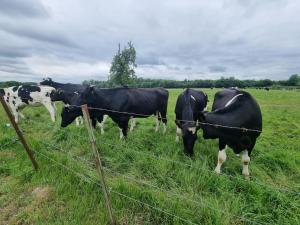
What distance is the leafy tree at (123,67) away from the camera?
38.0 meters

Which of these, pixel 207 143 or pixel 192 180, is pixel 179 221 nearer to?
pixel 192 180

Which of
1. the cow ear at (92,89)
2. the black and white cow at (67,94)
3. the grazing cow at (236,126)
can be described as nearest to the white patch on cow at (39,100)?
the black and white cow at (67,94)

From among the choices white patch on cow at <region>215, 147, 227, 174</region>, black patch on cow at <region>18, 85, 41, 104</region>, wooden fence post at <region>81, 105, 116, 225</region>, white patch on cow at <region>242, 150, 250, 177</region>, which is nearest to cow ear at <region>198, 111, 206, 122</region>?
white patch on cow at <region>215, 147, 227, 174</region>

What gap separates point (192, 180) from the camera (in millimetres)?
3688

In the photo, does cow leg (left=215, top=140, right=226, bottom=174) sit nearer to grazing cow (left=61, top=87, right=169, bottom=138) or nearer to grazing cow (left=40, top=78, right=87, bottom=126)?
grazing cow (left=61, top=87, right=169, bottom=138)

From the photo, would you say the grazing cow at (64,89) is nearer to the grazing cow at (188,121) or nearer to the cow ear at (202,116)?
the grazing cow at (188,121)

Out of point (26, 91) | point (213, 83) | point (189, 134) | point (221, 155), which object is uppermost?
point (26, 91)

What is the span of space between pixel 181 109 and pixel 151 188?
330cm

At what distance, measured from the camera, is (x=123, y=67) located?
3859 cm

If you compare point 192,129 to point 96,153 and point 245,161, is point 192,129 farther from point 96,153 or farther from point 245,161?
point 96,153

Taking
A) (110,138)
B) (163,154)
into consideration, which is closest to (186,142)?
(163,154)

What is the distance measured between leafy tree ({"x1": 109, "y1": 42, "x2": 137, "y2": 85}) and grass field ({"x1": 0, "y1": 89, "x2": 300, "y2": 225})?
109 feet

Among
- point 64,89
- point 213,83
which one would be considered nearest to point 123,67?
point 64,89

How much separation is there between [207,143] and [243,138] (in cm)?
179
